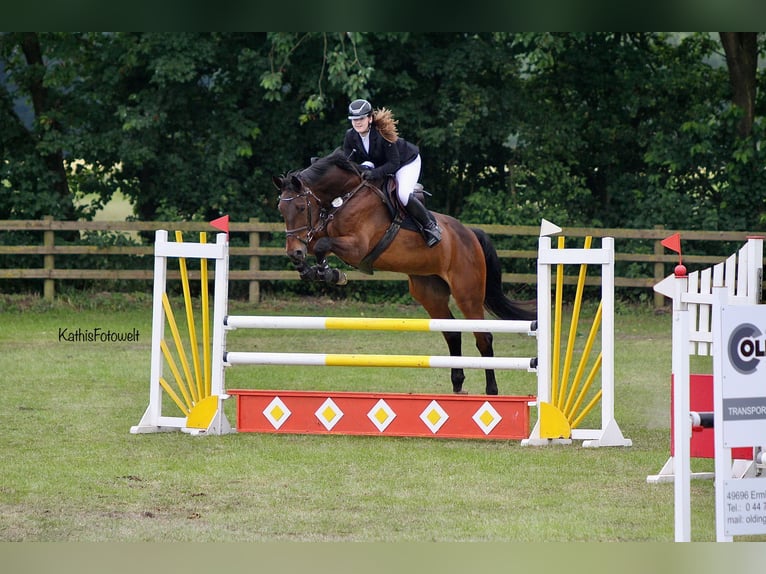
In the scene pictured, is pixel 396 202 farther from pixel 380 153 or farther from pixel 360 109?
pixel 360 109

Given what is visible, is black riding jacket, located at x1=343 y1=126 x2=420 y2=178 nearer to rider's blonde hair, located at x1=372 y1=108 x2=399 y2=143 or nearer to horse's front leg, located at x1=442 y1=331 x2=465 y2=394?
rider's blonde hair, located at x1=372 y1=108 x2=399 y2=143

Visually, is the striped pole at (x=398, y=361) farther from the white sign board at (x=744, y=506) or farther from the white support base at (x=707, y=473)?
the white sign board at (x=744, y=506)

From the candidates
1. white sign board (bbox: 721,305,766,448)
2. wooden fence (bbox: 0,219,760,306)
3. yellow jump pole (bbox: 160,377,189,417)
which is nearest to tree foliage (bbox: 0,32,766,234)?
wooden fence (bbox: 0,219,760,306)

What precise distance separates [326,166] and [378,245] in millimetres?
686

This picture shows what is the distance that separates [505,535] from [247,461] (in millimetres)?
2025

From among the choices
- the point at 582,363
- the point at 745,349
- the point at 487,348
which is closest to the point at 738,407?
the point at 745,349

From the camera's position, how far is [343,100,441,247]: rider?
698cm

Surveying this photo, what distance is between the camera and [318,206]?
7012mm

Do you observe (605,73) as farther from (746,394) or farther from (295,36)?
(746,394)

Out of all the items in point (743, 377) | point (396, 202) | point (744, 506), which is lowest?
point (744, 506)

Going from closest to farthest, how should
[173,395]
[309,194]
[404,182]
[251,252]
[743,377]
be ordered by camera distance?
[743,377] < [173,395] < [309,194] < [404,182] < [251,252]

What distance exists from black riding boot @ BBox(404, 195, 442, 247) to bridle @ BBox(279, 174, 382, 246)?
238 millimetres

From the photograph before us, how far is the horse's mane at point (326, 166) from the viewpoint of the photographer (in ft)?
22.9

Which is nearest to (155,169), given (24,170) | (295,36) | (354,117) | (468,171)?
(24,170)
